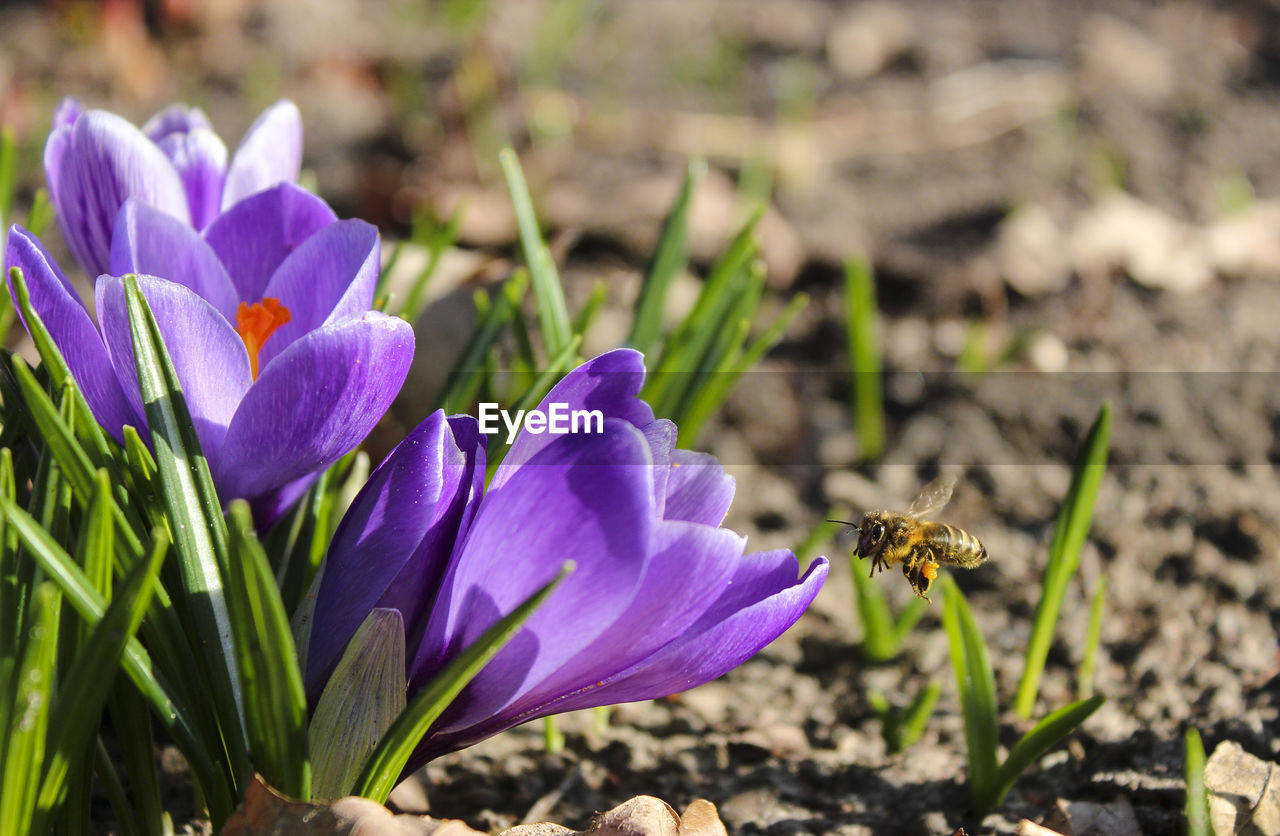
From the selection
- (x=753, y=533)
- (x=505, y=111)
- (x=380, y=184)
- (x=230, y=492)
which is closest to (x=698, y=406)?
(x=753, y=533)

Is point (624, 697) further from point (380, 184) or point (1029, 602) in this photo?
point (380, 184)

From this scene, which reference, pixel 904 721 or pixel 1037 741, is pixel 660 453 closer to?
pixel 1037 741

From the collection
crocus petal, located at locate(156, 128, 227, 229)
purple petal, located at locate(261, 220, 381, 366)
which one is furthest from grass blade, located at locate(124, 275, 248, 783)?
crocus petal, located at locate(156, 128, 227, 229)

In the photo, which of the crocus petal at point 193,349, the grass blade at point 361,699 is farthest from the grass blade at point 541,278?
the grass blade at point 361,699

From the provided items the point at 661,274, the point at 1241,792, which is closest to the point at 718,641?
the point at 1241,792

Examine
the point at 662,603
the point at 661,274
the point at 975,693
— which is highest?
the point at 661,274

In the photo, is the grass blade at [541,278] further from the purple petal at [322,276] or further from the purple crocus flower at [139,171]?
the purple petal at [322,276]
